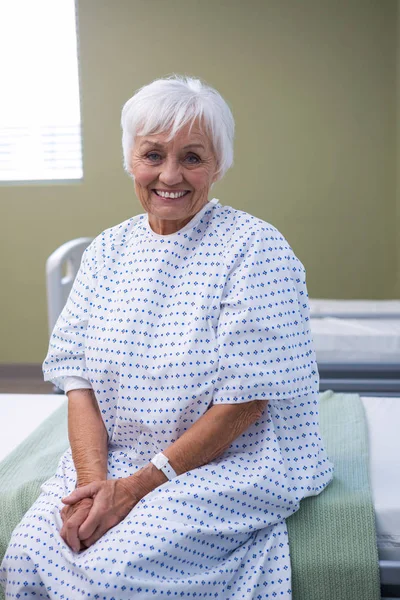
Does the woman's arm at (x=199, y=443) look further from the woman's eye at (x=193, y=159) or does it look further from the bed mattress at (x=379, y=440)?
the woman's eye at (x=193, y=159)

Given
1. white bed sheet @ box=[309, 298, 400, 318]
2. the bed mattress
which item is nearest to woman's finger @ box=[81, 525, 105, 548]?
the bed mattress

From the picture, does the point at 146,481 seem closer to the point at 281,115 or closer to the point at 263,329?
the point at 263,329

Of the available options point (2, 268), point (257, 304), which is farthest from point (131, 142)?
point (2, 268)

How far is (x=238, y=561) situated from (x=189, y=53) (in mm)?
3919

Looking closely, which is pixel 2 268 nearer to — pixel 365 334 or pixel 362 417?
pixel 365 334

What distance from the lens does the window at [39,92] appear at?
16.3ft

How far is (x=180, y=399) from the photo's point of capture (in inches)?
65.8

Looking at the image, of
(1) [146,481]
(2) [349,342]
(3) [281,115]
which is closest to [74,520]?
(1) [146,481]

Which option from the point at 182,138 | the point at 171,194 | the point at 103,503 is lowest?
the point at 103,503

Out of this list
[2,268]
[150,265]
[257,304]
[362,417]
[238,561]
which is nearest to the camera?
[238,561]

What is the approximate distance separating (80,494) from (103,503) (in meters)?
0.06

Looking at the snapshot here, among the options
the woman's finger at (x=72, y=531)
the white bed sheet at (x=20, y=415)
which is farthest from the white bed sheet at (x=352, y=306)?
the woman's finger at (x=72, y=531)

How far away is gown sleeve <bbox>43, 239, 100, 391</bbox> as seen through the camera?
1.89 meters

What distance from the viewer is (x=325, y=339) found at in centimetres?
347
